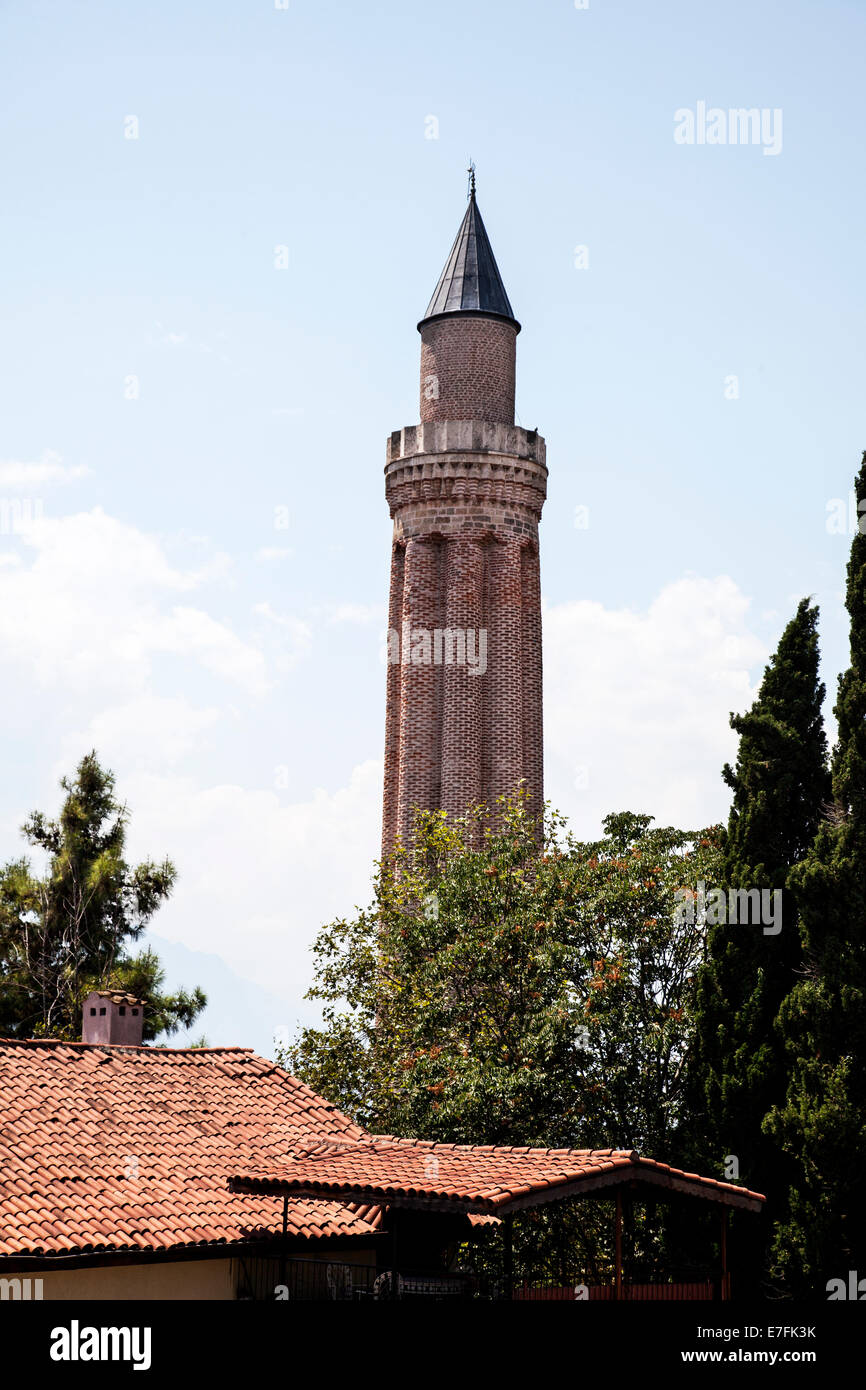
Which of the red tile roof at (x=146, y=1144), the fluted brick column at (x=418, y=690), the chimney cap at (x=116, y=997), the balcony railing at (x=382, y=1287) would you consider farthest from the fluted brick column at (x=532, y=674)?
the balcony railing at (x=382, y=1287)

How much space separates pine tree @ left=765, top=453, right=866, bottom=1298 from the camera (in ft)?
70.3

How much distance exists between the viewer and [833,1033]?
873 inches

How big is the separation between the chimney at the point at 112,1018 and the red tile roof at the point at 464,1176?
487 centimetres

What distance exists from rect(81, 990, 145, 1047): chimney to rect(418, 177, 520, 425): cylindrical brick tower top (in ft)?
73.3

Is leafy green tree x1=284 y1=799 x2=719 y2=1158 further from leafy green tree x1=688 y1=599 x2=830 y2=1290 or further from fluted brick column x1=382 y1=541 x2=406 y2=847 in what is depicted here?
fluted brick column x1=382 y1=541 x2=406 y2=847

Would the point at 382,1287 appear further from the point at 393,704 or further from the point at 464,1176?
the point at 393,704

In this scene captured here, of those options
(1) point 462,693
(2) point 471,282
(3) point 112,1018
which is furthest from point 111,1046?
(2) point 471,282

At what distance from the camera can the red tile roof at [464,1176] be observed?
16.3 m

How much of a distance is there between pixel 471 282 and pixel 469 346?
1.72 meters

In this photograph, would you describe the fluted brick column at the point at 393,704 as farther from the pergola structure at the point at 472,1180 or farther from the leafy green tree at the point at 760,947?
the pergola structure at the point at 472,1180

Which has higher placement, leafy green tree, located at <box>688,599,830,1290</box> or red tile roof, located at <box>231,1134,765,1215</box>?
leafy green tree, located at <box>688,599,830,1290</box>

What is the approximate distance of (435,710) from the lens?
1642 inches

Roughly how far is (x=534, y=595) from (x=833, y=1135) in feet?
76.1

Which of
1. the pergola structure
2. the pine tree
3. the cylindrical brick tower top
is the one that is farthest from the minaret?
the pergola structure
